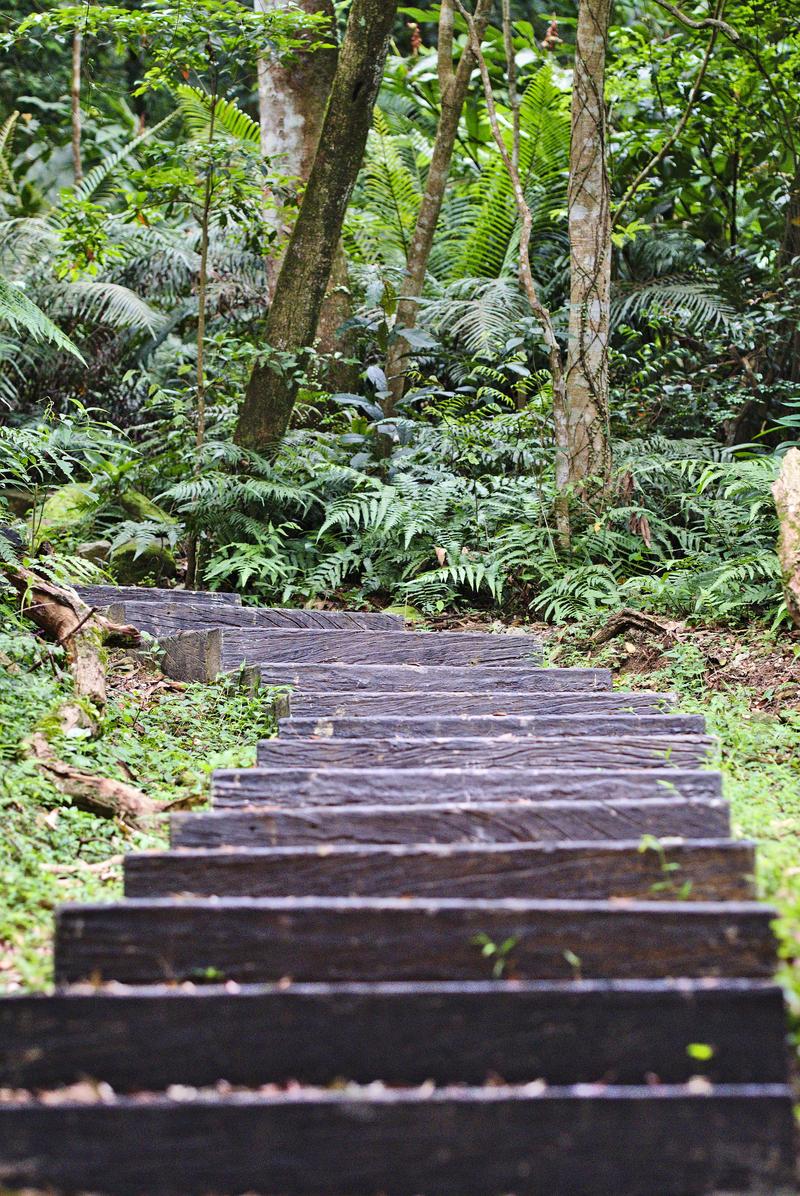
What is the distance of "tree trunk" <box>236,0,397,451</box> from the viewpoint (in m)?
7.03

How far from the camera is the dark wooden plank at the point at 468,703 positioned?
14.1 ft

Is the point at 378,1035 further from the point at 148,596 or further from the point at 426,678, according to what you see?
the point at 148,596

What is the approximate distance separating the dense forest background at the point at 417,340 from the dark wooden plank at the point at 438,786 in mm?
2112

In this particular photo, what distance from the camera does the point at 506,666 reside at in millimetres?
5207

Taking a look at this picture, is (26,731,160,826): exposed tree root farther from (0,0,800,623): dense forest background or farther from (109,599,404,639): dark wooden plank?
(109,599,404,639): dark wooden plank

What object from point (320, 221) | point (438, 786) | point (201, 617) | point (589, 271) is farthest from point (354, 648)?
point (320, 221)

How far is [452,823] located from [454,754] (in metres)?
0.68

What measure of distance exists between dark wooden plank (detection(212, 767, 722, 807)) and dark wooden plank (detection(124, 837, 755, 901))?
19.7 inches

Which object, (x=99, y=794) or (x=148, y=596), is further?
(x=148, y=596)

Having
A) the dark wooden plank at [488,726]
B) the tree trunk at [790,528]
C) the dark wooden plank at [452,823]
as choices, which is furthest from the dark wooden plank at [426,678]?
the dark wooden plank at [452,823]

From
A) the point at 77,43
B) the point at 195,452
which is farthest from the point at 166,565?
the point at 77,43

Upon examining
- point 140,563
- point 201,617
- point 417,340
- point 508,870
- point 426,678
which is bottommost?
point 508,870

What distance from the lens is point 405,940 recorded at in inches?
97.4

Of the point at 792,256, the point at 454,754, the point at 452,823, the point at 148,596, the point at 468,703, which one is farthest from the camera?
the point at 792,256
